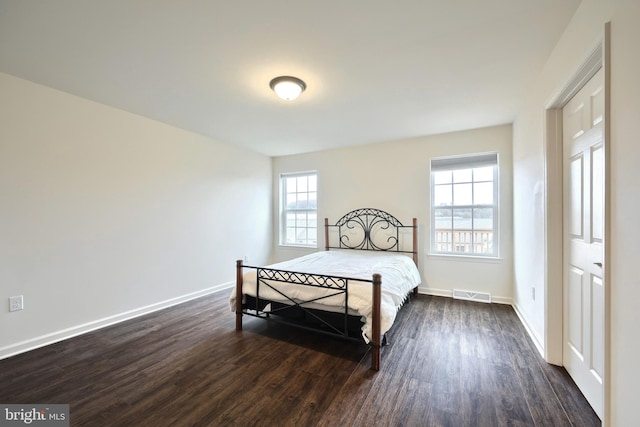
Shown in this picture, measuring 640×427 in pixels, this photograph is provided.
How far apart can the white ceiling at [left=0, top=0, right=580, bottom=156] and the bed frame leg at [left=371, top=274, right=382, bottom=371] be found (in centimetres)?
173

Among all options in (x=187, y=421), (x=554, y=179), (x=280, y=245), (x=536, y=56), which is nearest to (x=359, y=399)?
(x=187, y=421)

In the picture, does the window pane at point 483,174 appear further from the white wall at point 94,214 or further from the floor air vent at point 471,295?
the white wall at point 94,214

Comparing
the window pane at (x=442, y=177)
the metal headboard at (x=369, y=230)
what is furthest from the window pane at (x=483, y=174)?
the metal headboard at (x=369, y=230)

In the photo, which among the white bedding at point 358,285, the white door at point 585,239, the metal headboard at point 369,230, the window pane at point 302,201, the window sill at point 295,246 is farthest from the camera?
the window pane at point 302,201

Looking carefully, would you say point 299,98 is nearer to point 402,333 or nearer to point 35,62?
point 35,62

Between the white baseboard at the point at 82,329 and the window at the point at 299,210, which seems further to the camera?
the window at the point at 299,210

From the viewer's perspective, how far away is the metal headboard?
13.6 feet

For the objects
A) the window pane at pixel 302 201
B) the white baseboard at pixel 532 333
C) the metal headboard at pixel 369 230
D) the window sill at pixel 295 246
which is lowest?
the white baseboard at pixel 532 333

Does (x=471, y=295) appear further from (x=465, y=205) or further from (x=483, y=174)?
(x=483, y=174)

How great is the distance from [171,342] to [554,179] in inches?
141

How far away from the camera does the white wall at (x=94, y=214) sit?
7.49ft

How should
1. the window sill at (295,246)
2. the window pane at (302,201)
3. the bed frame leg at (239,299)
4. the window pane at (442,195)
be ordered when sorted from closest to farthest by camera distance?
the bed frame leg at (239,299) < the window pane at (442,195) < the window sill at (295,246) < the window pane at (302,201)

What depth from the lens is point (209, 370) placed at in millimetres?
2023

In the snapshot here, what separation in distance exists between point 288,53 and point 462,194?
3.13 meters
